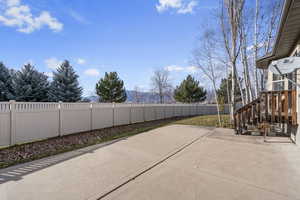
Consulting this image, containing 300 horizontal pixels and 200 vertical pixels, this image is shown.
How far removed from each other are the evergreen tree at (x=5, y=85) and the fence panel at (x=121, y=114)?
1136cm

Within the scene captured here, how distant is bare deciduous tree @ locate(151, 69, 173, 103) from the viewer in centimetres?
3895

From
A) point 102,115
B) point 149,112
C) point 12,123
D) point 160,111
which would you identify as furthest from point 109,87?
point 12,123

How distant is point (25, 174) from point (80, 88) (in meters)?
16.6

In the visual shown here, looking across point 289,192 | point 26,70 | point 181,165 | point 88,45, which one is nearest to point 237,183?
point 289,192

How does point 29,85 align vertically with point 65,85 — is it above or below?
below

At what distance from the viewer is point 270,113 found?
586cm

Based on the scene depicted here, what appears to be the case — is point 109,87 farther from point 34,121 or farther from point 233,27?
point 34,121

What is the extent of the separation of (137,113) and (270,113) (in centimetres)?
766

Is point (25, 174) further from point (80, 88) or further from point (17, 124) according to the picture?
point (80, 88)

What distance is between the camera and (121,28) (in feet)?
33.8

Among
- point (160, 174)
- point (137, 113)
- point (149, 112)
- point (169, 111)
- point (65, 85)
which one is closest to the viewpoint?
point (160, 174)

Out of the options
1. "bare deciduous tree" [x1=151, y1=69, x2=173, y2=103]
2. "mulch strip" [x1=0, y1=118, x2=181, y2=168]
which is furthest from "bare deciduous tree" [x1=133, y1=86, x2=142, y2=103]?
"mulch strip" [x1=0, y1=118, x2=181, y2=168]

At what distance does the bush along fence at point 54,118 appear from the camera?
5141 millimetres

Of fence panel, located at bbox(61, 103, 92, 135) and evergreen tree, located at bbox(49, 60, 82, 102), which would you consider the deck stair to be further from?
evergreen tree, located at bbox(49, 60, 82, 102)
